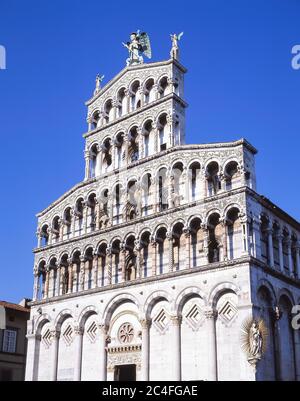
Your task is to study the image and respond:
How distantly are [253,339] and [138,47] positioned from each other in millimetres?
23403

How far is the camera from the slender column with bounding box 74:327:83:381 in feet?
108

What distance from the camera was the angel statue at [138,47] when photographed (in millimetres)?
39375

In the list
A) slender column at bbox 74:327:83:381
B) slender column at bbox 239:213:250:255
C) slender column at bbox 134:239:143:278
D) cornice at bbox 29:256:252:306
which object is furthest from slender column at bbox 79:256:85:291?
slender column at bbox 239:213:250:255

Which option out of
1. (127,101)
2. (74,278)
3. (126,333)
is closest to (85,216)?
(74,278)

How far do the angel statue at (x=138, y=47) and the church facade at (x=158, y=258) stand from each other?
153cm

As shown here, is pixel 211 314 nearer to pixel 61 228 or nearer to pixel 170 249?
pixel 170 249

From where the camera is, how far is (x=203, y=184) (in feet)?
101

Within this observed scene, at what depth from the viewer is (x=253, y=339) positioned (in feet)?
85.3

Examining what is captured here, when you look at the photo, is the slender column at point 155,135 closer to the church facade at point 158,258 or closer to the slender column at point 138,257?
the church facade at point 158,258

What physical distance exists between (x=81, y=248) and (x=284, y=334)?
1423 cm

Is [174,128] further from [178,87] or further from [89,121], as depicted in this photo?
[89,121]

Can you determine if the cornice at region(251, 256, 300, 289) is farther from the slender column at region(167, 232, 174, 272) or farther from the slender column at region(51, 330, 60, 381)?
the slender column at region(51, 330, 60, 381)

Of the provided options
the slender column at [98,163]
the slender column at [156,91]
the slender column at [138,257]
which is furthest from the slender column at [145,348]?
the slender column at [156,91]
